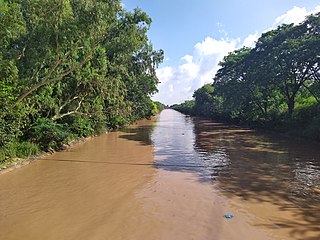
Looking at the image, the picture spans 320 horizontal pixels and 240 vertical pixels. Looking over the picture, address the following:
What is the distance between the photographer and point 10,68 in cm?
1014

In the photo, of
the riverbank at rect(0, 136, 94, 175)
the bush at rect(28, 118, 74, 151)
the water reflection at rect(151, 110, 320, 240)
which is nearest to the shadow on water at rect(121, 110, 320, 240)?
the water reflection at rect(151, 110, 320, 240)

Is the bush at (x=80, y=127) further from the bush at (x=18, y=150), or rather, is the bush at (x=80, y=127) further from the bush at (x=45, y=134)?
the bush at (x=18, y=150)

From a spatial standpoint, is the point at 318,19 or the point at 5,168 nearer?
the point at 5,168

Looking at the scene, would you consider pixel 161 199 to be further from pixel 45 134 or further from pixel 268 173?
pixel 45 134

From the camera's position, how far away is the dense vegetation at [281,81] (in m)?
22.2

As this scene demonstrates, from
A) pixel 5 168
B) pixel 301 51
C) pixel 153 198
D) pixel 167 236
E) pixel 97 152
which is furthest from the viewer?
pixel 301 51

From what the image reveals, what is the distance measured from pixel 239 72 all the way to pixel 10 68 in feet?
98.5

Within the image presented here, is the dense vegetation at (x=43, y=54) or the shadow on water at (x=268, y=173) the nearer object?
the shadow on water at (x=268, y=173)

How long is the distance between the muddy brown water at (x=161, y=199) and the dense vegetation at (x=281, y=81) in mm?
11136

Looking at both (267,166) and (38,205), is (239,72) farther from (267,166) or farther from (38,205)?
(38,205)

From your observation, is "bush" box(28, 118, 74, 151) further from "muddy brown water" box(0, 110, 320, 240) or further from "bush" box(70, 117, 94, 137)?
"bush" box(70, 117, 94, 137)

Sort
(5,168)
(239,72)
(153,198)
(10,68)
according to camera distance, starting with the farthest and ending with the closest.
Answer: (239,72)
(5,168)
(10,68)
(153,198)

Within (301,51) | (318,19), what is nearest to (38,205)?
(301,51)

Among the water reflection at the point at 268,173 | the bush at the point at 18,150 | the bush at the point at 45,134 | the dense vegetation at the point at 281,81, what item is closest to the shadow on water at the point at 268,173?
the water reflection at the point at 268,173
